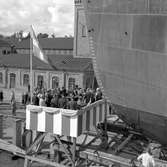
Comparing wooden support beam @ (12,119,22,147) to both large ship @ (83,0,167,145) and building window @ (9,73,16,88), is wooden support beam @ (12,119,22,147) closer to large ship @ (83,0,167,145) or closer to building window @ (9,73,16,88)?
large ship @ (83,0,167,145)

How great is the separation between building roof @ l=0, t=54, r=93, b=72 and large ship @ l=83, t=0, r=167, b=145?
2222 centimetres

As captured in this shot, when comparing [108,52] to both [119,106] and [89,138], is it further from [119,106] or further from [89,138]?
[89,138]

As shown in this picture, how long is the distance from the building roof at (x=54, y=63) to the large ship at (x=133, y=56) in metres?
22.2

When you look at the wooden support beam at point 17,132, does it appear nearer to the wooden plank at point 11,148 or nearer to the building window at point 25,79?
the wooden plank at point 11,148

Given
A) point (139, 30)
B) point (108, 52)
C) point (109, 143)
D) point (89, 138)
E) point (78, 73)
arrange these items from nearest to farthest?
point (139, 30), point (108, 52), point (109, 143), point (89, 138), point (78, 73)

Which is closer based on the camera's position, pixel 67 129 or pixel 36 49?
pixel 67 129

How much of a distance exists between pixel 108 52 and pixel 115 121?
5.54 meters

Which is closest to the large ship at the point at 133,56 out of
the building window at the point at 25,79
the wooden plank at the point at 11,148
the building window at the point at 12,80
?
the wooden plank at the point at 11,148

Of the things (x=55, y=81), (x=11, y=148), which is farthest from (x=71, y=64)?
(x=11, y=148)

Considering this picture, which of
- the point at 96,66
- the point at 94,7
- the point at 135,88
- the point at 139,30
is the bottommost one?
the point at 135,88

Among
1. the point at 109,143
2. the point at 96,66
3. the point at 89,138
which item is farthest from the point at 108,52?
the point at 89,138

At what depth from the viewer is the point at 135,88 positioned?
27.9ft

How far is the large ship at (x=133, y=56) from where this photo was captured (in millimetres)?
7789

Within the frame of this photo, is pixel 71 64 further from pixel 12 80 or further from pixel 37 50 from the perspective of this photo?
pixel 37 50
